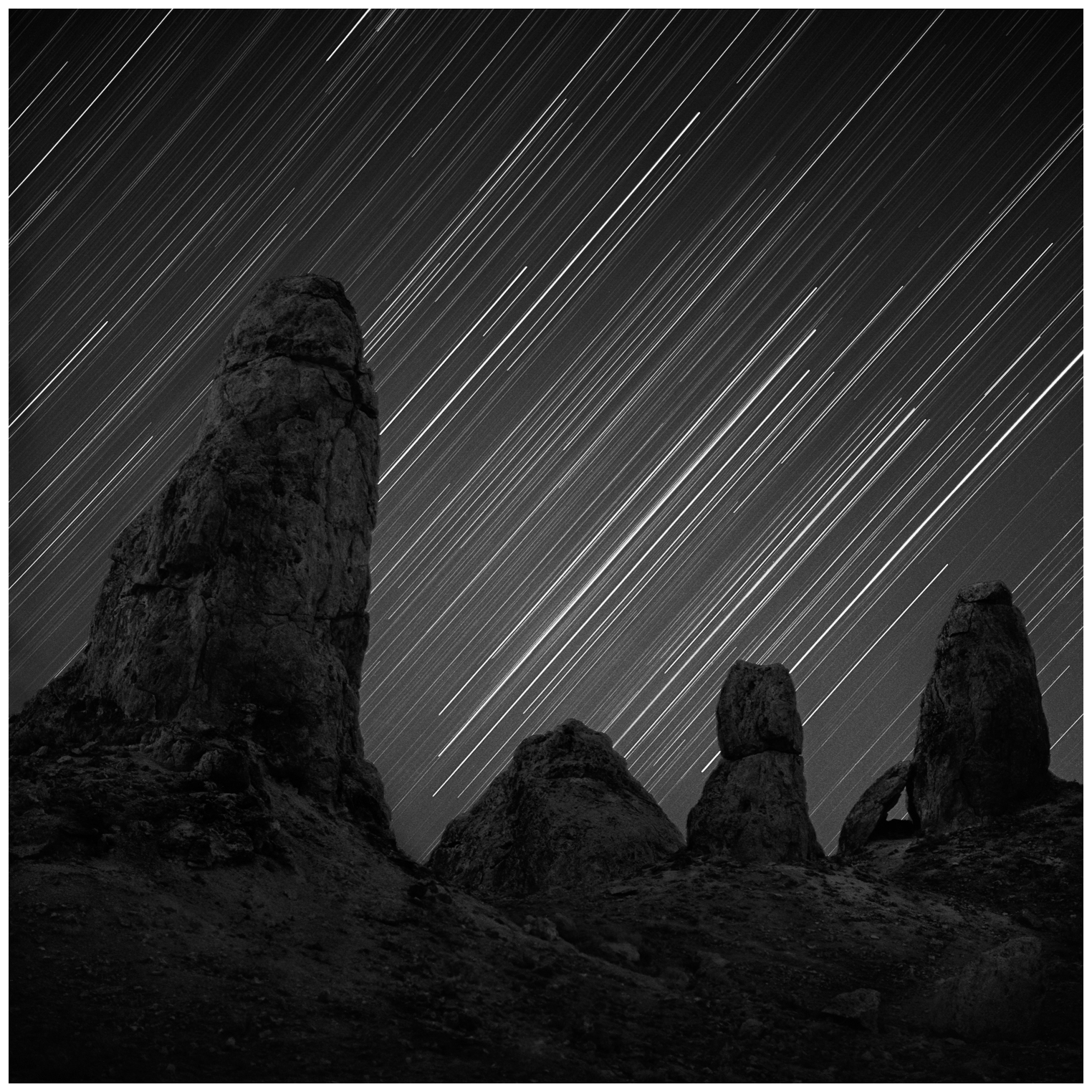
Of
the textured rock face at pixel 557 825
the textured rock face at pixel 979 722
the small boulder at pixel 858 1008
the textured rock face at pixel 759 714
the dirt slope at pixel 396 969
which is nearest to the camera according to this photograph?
the dirt slope at pixel 396 969

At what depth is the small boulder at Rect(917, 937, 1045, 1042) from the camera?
22.2 m

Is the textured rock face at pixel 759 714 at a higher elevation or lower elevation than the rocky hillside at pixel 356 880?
higher

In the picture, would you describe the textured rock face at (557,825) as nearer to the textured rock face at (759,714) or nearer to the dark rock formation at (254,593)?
the textured rock face at (759,714)

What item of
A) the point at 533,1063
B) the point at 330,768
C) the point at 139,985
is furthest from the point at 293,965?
the point at 330,768

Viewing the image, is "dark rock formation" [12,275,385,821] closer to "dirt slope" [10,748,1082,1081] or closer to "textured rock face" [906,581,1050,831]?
"dirt slope" [10,748,1082,1081]

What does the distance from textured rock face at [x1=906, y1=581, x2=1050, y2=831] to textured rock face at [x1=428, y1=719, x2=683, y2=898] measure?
45.5 feet

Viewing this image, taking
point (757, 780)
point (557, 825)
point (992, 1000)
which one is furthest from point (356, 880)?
point (557, 825)

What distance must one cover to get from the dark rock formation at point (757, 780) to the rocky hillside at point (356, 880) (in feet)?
0.40

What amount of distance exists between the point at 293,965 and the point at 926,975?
58.9 feet

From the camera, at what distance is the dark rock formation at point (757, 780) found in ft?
115

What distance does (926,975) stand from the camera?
25672 millimetres

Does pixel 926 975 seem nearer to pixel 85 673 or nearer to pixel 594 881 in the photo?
pixel 594 881

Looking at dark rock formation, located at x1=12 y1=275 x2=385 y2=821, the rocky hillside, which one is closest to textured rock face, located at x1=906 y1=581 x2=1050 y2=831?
the rocky hillside

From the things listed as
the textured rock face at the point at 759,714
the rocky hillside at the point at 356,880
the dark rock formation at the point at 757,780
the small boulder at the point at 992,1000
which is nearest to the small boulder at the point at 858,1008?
the rocky hillside at the point at 356,880
